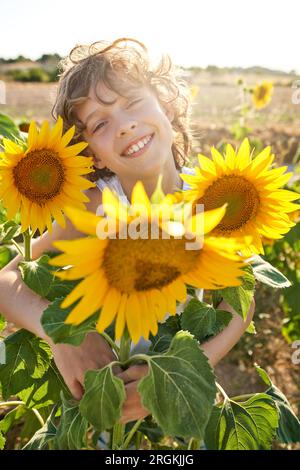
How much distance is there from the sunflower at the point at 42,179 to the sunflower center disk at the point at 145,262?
48 centimetres

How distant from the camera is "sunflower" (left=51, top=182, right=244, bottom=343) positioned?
61 centimetres

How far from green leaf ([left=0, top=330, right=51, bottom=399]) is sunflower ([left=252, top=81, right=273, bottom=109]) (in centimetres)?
326

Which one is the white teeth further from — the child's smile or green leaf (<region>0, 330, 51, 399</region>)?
green leaf (<region>0, 330, 51, 399</region>)

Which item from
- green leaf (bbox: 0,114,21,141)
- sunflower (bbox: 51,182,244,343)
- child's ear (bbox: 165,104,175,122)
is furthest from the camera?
child's ear (bbox: 165,104,175,122)

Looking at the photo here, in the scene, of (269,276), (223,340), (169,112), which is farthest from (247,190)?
(169,112)

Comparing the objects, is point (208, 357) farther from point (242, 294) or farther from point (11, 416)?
point (11, 416)

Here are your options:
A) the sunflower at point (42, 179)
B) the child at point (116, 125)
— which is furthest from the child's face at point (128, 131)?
the sunflower at point (42, 179)

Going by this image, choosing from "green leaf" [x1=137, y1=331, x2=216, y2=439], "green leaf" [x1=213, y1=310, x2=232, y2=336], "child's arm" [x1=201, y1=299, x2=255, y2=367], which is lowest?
"child's arm" [x1=201, y1=299, x2=255, y2=367]

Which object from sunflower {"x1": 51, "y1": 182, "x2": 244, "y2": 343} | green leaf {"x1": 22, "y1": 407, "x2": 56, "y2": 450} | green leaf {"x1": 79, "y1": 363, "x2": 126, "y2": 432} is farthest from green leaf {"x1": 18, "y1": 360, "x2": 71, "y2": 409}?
sunflower {"x1": 51, "y1": 182, "x2": 244, "y2": 343}

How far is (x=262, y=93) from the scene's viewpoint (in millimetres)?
4082

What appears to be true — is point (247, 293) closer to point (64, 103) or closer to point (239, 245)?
point (239, 245)

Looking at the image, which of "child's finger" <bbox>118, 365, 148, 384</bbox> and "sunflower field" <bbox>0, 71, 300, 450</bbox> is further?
"child's finger" <bbox>118, 365, 148, 384</bbox>
